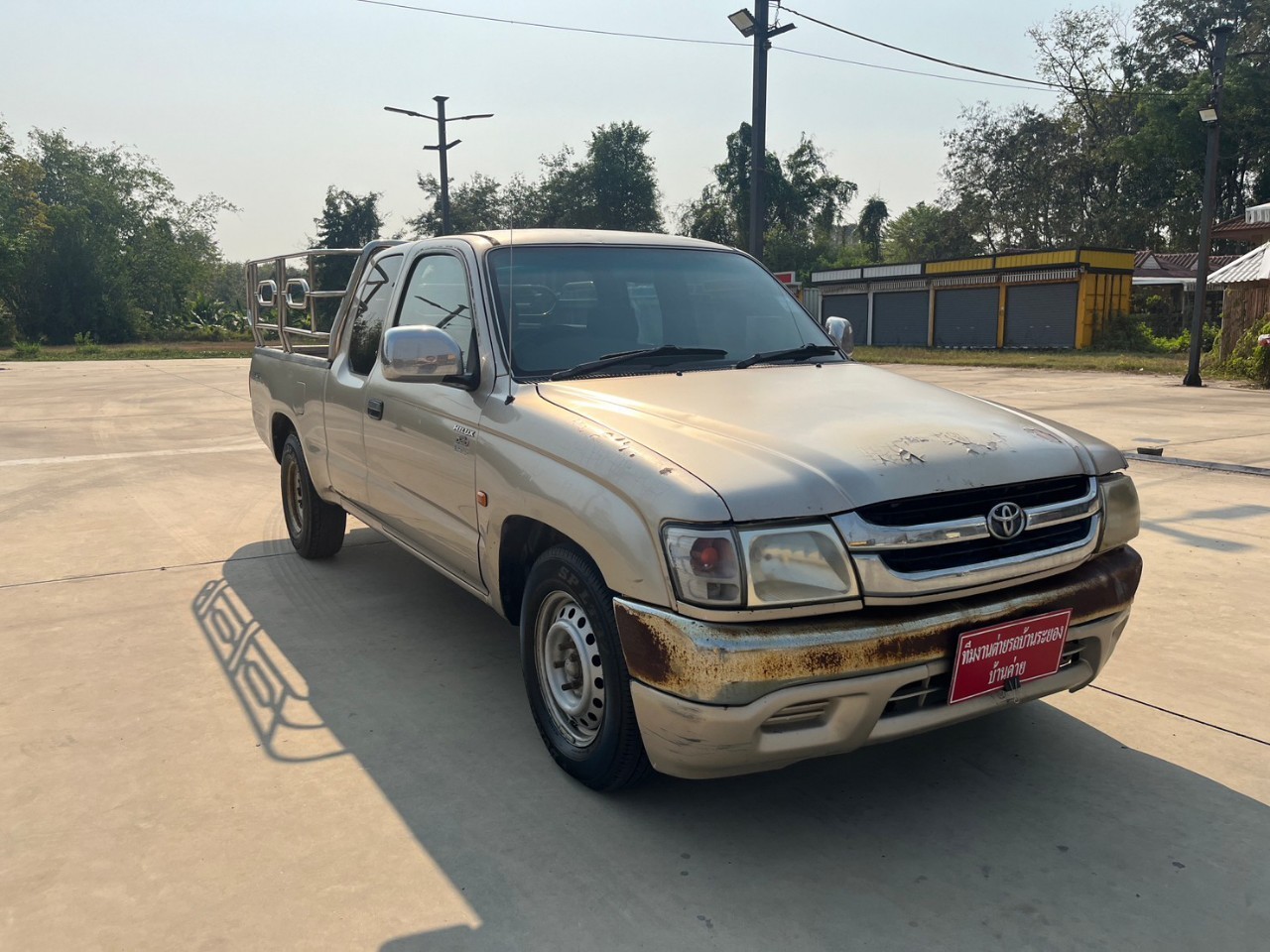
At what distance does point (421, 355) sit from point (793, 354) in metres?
1.49

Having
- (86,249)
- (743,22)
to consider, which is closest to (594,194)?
(86,249)

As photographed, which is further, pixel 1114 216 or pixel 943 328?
pixel 1114 216

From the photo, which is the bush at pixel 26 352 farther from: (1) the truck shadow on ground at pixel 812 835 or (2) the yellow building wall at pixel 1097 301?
(1) the truck shadow on ground at pixel 812 835

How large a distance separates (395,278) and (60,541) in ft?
10.9

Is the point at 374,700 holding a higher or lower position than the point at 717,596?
lower

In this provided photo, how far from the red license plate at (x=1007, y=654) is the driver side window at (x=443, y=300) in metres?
2.02

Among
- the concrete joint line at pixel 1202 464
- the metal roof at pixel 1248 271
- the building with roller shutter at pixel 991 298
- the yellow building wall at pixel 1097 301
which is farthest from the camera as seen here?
the building with roller shutter at pixel 991 298

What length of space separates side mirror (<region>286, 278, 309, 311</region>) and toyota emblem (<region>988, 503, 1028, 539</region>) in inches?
172

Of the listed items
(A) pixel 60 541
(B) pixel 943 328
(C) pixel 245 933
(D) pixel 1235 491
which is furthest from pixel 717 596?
(B) pixel 943 328

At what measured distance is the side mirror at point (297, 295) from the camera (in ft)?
19.4

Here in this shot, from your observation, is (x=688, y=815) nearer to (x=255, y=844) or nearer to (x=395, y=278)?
(x=255, y=844)

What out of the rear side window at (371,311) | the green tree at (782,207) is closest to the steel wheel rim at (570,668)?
the rear side window at (371,311)

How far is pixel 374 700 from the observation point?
3.89m

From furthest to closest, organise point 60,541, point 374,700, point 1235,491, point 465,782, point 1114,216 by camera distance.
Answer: point 1114,216 < point 1235,491 < point 60,541 < point 374,700 < point 465,782
